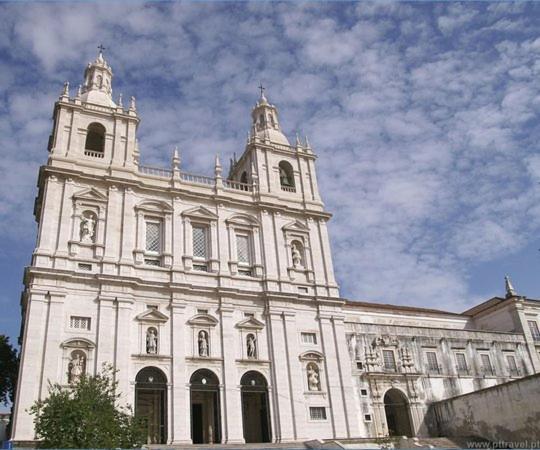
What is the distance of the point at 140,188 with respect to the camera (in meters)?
31.3

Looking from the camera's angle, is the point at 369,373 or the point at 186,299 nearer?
the point at 186,299

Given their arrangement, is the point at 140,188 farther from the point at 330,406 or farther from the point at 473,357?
the point at 473,357

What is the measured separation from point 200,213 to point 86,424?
16.0m

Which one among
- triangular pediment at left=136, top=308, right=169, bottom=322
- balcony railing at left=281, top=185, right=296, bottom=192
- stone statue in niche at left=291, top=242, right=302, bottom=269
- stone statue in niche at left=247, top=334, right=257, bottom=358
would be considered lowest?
stone statue in niche at left=247, top=334, right=257, bottom=358

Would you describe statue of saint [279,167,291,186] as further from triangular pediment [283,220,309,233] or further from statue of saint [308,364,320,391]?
statue of saint [308,364,320,391]

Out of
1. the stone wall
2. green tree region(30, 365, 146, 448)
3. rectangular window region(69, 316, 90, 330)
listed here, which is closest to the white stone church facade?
rectangular window region(69, 316, 90, 330)

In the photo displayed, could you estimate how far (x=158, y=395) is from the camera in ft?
92.3

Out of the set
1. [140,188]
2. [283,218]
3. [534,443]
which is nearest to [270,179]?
[283,218]

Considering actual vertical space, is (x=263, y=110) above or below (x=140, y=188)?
above

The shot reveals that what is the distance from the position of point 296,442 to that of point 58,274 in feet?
48.7

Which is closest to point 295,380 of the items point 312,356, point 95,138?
point 312,356

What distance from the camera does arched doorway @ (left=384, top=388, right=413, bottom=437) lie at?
106ft

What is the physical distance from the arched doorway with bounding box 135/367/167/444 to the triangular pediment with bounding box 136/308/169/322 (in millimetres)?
2530

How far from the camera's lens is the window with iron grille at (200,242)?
1240 inches
